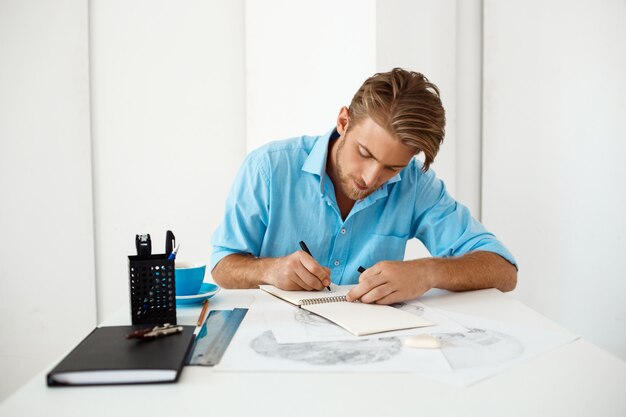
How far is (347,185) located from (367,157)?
136mm

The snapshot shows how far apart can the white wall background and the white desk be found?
169 centimetres

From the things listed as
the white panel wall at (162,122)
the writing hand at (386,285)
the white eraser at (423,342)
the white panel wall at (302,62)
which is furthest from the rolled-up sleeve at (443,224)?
the white panel wall at (162,122)

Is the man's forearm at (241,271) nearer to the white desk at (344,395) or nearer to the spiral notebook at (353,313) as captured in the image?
the spiral notebook at (353,313)

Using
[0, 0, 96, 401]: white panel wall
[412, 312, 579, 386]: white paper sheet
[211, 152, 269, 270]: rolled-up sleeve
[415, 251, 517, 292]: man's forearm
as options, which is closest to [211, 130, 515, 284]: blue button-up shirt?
[211, 152, 269, 270]: rolled-up sleeve

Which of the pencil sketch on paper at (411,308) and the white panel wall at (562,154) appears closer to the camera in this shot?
the pencil sketch on paper at (411,308)

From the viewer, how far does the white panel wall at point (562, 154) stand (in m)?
2.21

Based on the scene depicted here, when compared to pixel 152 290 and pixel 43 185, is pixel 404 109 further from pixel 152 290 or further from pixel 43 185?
pixel 43 185

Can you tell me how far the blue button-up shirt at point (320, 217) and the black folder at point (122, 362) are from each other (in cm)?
68

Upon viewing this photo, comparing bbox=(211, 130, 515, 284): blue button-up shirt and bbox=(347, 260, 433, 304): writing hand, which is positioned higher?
bbox=(211, 130, 515, 284): blue button-up shirt

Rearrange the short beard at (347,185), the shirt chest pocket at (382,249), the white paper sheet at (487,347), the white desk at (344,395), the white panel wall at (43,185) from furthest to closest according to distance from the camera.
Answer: the white panel wall at (43,185) < the shirt chest pocket at (382,249) < the short beard at (347,185) < the white paper sheet at (487,347) < the white desk at (344,395)

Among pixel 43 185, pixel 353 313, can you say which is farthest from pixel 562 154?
pixel 43 185

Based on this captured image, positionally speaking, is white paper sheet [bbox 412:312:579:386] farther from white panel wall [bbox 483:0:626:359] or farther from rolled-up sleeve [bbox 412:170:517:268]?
white panel wall [bbox 483:0:626:359]

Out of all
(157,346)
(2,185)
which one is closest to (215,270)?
(157,346)

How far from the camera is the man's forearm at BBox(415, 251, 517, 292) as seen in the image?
123 centimetres
